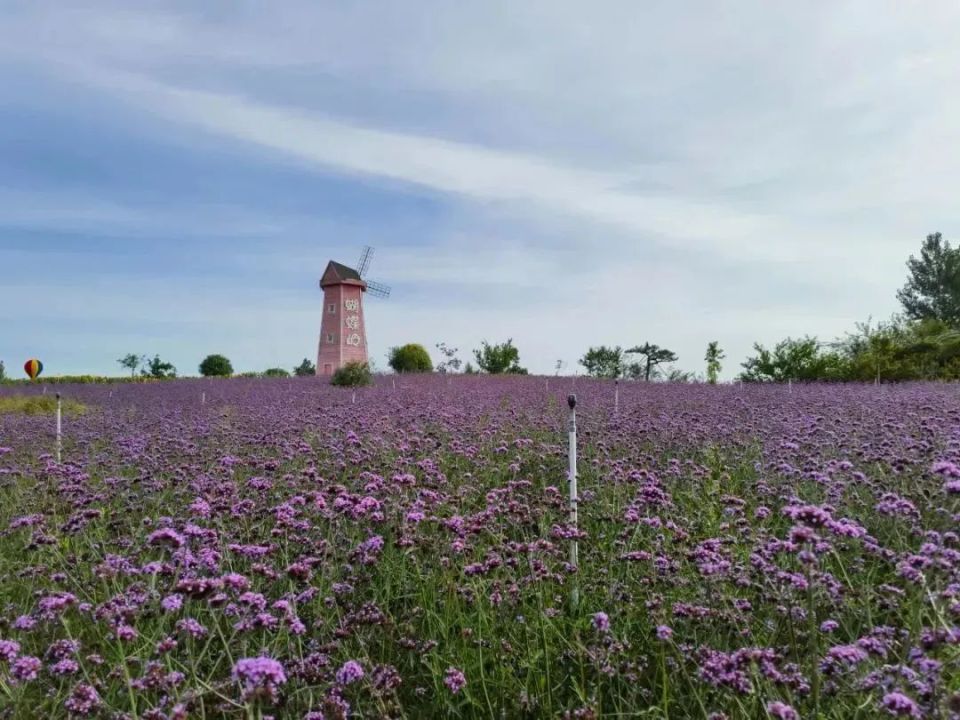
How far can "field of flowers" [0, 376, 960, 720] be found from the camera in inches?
91.6

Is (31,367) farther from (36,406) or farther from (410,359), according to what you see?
(410,359)

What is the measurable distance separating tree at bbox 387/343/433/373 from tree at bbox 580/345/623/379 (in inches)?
281

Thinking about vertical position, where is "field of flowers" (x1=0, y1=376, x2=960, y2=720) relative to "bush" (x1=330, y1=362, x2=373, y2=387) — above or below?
below

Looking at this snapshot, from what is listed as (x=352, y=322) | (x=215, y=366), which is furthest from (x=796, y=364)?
(x=215, y=366)

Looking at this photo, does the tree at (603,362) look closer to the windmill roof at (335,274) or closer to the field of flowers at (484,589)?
the windmill roof at (335,274)

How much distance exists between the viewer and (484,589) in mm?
3305

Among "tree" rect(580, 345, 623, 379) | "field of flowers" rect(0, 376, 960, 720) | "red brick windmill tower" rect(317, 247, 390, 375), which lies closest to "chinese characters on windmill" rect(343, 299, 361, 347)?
"red brick windmill tower" rect(317, 247, 390, 375)

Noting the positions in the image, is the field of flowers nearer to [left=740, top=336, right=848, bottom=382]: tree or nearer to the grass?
the grass

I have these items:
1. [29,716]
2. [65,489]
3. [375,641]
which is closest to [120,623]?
[29,716]

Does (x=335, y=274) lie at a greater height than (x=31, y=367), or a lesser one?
greater

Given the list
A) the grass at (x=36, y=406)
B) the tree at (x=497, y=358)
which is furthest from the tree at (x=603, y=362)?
the grass at (x=36, y=406)

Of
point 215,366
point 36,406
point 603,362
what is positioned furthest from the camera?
point 215,366

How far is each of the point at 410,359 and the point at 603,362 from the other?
28.6 ft

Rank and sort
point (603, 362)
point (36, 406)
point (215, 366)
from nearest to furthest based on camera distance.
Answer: point (36, 406), point (603, 362), point (215, 366)
